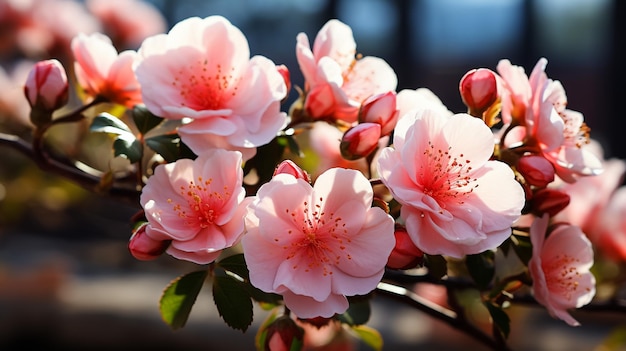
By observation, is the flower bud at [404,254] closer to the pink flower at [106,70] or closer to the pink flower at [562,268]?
the pink flower at [562,268]

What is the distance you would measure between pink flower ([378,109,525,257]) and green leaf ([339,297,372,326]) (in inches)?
6.5

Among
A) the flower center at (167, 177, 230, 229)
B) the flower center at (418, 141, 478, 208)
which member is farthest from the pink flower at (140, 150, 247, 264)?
the flower center at (418, 141, 478, 208)

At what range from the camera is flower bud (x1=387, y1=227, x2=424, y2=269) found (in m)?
0.42

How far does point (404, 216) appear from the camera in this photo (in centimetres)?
42

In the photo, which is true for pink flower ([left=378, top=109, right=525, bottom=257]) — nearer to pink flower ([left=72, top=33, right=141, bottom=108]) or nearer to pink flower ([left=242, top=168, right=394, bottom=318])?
pink flower ([left=242, top=168, right=394, bottom=318])

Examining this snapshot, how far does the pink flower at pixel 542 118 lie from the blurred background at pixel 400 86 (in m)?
1.42

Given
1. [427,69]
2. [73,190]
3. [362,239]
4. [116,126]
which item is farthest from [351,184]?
[427,69]

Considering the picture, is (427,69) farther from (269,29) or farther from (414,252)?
(414,252)

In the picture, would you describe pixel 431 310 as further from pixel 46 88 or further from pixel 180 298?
pixel 46 88

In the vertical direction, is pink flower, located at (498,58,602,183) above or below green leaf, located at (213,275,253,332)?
above

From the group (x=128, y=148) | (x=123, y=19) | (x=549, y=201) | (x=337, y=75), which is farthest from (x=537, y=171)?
(x=123, y=19)

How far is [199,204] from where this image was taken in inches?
17.8

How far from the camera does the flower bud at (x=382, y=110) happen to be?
47 centimetres

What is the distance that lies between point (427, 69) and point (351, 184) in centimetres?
275
